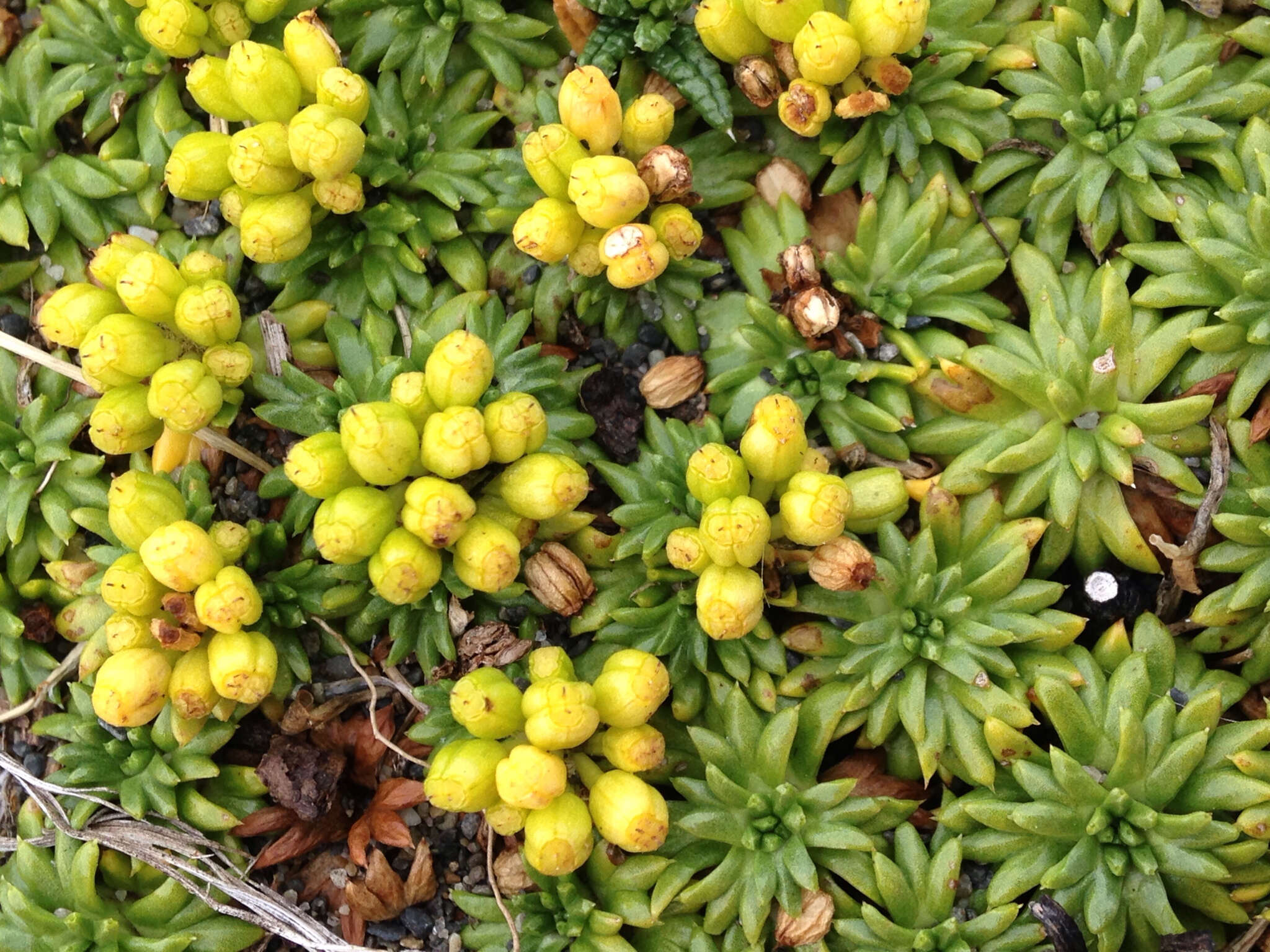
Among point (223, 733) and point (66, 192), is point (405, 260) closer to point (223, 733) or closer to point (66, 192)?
point (66, 192)

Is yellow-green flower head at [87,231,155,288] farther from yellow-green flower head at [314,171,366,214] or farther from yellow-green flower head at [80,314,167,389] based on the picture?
yellow-green flower head at [314,171,366,214]

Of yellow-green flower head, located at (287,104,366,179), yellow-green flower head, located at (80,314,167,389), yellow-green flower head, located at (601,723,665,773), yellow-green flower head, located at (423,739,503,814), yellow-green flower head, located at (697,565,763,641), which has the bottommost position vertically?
yellow-green flower head, located at (601,723,665,773)

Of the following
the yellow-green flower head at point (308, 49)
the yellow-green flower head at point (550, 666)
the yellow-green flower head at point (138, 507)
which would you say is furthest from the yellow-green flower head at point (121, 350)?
the yellow-green flower head at point (550, 666)

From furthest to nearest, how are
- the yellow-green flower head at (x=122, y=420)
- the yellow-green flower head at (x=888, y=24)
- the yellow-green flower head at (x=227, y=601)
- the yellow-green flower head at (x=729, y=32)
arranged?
the yellow-green flower head at (x=729, y=32), the yellow-green flower head at (x=122, y=420), the yellow-green flower head at (x=888, y=24), the yellow-green flower head at (x=227, y=601)

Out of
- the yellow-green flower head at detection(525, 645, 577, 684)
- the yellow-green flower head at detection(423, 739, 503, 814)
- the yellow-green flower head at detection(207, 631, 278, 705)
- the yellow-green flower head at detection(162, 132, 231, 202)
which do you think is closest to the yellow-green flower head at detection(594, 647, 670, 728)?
the yellow-green flower head at detection(525, 645, 577, 684)

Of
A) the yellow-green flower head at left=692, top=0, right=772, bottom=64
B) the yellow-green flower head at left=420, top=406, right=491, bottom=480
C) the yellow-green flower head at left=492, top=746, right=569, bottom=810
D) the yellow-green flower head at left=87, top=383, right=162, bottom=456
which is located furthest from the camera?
the yellow-green flower head at left=692, top=0, right=772, bottom=64

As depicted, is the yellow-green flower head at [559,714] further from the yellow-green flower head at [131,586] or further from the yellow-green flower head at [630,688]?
the yellow-green flower head at [131,586]

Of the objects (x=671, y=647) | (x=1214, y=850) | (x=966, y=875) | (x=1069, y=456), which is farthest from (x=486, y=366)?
(x=1214, y=850)
